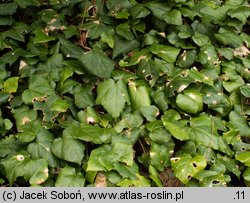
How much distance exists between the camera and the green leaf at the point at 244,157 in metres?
2.24

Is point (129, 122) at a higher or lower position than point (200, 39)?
lower

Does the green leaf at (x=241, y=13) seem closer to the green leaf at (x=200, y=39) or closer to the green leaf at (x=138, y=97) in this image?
the green leaf at (x=200, y=39)

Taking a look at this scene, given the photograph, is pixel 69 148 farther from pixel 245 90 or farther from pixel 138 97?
pixel 245 90

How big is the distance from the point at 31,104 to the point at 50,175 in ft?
1.82

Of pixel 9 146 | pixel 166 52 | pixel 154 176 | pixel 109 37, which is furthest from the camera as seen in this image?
pixel 109 37

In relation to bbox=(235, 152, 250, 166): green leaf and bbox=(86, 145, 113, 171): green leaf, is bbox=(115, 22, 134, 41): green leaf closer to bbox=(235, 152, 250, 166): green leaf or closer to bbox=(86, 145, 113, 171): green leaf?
bbox=(86, 145, 113, 171): green leaf

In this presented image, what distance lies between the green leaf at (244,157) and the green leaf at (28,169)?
3.80 feet

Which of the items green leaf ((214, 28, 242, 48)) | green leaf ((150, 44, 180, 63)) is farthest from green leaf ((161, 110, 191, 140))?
green leaf ((214, 28, 242, 48))

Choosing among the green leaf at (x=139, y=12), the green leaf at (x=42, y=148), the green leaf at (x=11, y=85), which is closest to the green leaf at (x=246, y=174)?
the green leaf at (x=42, y=148)

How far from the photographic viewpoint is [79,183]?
2092 mm

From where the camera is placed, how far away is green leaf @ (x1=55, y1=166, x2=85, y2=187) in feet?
6.85

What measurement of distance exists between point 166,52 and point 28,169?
1289 millimetres

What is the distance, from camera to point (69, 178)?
2.11 m

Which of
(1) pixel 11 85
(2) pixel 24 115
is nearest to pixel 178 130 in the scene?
(2) pixel 24 115
